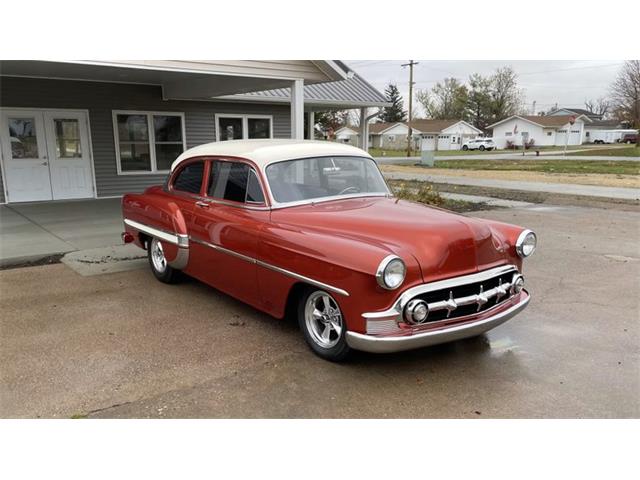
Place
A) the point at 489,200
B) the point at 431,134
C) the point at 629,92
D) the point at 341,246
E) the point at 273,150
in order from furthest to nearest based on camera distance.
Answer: the point at 431,134 < the point at 629,92 < the point at 489,200 < the point at 273,150 < the point at 341,246

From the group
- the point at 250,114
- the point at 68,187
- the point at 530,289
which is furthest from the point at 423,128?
the point at 530,289

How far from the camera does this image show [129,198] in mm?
6523

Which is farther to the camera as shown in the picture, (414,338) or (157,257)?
(157,257)

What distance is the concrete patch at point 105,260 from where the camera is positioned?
6586mm

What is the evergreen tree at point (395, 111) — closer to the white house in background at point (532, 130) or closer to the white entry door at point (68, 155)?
the white house in background at point (532, 130)

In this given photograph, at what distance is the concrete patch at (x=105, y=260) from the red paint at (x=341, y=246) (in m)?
1.83

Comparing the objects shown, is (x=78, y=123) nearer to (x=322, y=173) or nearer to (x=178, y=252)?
(x=178, y=252)

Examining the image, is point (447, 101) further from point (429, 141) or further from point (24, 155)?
point (24, 155)

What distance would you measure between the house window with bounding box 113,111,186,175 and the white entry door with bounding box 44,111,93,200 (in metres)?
0.79

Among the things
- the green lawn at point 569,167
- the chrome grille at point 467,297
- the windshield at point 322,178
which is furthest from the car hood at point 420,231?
the green lawn at point 569,167

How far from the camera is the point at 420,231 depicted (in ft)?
12.4

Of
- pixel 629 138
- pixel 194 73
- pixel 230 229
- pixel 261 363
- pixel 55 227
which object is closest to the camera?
pixel 261 363

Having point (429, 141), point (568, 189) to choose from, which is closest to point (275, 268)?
point (568, 189)

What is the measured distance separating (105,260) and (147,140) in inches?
292
